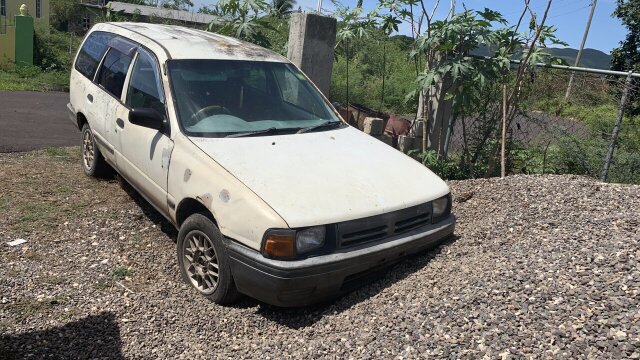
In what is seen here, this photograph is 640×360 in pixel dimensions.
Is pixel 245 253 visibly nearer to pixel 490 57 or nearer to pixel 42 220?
pixel 42 220

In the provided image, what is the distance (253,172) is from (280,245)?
2.10ft

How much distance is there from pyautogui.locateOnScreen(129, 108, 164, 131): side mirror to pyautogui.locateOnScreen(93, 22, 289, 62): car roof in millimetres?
688

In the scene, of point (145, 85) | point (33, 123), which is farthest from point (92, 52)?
point (33, 123)

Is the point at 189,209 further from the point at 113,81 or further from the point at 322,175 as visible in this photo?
the point at 113,81

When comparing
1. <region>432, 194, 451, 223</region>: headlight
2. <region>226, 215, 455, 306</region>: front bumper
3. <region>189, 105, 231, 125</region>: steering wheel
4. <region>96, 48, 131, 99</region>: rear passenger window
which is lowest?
<region>226, 215, 455, 306</region>: front bumper

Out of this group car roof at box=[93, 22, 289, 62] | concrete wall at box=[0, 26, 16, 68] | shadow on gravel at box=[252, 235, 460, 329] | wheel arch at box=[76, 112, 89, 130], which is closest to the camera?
shadow on gravel at box=[252, 235, 460, 329]

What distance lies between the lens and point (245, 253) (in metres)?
3.37

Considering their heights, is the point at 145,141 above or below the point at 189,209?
above

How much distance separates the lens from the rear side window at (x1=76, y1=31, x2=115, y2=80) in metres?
5.84

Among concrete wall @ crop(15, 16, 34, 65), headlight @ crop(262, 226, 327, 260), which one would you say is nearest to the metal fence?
headlight @ crop(262, 226, 327, 260)

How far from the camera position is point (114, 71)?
537 cm

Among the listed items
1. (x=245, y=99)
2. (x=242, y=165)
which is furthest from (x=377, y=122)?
(x=242, y=165)

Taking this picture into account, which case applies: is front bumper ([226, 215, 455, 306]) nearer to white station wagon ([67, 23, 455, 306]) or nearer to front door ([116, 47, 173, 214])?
white station wagon ([67, 23, 455, 306])

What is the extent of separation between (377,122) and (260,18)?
242cm
